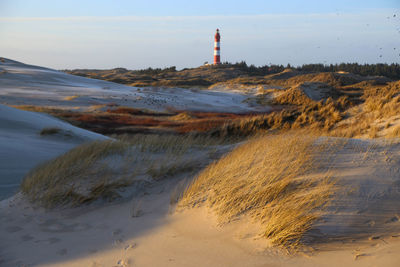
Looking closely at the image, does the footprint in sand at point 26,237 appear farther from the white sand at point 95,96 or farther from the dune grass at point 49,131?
the white sand at point 95,96

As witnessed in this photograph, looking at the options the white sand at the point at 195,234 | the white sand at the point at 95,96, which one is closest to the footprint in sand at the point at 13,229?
the white sand at the point at 195,234

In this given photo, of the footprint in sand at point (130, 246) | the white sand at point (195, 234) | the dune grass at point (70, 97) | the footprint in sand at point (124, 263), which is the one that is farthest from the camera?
the dune grass at point (70, 97)

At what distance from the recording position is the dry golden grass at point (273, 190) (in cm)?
326

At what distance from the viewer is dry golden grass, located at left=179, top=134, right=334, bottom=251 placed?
3.26m

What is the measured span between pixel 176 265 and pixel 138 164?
3.02m

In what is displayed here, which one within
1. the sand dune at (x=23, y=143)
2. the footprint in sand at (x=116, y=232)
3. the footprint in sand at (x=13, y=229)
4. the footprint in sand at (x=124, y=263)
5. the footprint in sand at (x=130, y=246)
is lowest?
the footprint in sand at (x=13, y=229)

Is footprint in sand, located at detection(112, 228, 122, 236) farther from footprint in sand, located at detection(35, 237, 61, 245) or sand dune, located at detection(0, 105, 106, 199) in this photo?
sand dune, located at detection(0, 105, 106, 199)

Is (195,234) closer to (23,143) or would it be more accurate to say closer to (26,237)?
(26,237)

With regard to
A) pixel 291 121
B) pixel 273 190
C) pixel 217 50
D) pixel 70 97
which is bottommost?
pixel 291 121

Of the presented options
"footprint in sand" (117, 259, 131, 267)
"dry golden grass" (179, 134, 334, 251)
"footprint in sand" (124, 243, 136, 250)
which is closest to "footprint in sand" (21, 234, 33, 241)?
"footprint in sand" (124, 243, 136, 250)

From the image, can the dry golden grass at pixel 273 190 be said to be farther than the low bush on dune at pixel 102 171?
No

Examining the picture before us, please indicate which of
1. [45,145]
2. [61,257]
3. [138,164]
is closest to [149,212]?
[61,257]

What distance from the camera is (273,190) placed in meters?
3.85

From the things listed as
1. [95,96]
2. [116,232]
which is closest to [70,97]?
[95,96]
